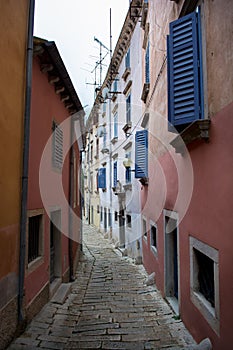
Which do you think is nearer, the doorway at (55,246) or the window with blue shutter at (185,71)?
the window with blue shutter at (185,71)

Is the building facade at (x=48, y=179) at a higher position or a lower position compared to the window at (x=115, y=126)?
lower

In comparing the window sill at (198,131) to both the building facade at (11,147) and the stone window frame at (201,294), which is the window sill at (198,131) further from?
the building facade at (11,147)

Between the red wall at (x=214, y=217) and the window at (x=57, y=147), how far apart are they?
371 centimetres

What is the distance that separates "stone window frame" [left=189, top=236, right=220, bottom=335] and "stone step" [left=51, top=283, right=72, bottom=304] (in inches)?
133

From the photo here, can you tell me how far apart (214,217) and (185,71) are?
2270mm

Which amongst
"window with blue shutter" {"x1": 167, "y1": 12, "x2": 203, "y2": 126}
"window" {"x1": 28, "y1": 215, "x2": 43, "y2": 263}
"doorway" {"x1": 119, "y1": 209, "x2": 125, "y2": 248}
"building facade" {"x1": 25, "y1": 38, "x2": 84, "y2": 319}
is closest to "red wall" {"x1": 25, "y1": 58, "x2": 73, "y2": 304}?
"building facade" {"x1": 25, "y1": 38, "x2": 84, "y2": 319}

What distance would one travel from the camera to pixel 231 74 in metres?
3.44

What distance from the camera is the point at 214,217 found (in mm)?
3992

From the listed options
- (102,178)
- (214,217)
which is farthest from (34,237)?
(102,178)

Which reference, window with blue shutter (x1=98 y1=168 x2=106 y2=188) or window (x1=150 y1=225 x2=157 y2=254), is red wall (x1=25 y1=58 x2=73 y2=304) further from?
window with blue shutter (x1=98 y1=168 x2=106 y2=188)

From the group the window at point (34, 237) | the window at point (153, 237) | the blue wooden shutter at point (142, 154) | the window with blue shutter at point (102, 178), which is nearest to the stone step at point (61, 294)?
the window at point (34, 237)

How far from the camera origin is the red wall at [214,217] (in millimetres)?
3498

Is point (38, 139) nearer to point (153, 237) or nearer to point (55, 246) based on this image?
point (55, 246)

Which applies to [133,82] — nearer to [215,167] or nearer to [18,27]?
[18,27]
